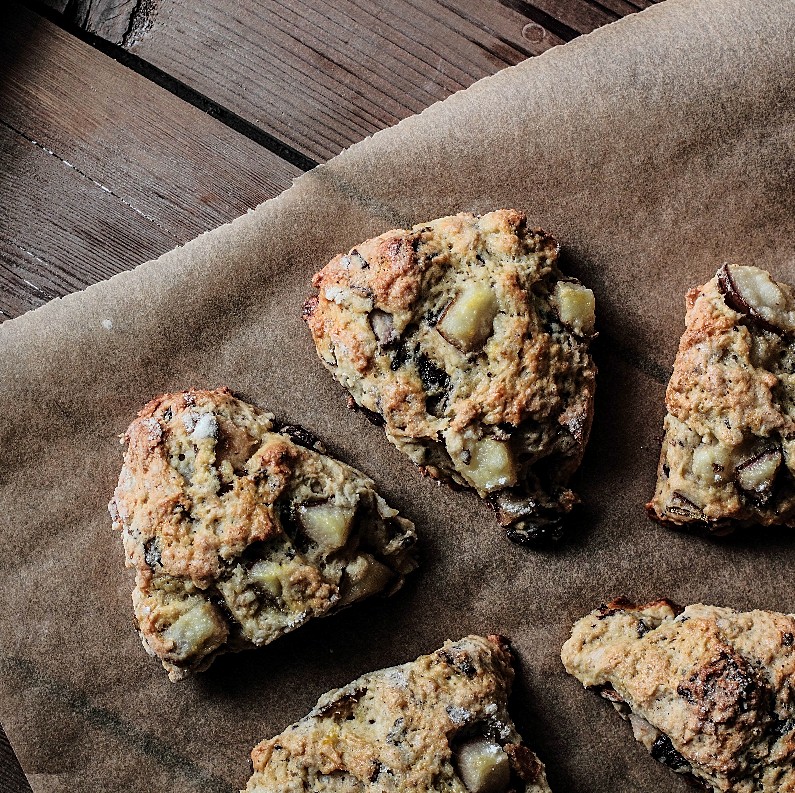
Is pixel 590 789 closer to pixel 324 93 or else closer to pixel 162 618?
pixel 162 618

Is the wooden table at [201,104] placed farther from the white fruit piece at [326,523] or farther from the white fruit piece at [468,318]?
the white fruit piece at [326,523]

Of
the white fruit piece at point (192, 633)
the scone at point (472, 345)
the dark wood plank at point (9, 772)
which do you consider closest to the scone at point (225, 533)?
the white fruit piece at point (192, 633)

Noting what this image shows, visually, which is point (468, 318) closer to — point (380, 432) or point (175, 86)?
point (380, 432)

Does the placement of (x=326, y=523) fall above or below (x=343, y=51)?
Answer: below

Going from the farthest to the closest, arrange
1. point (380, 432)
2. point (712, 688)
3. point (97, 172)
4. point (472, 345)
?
point (97, 172), point (380, 432), point (472, 345), point (712, 688)

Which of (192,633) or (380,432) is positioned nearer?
(192,633)

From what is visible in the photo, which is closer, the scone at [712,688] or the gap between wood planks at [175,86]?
the scone at [712,688]

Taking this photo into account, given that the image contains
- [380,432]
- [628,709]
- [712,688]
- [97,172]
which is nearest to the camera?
[712,688]

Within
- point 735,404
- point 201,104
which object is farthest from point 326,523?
point 201,104
